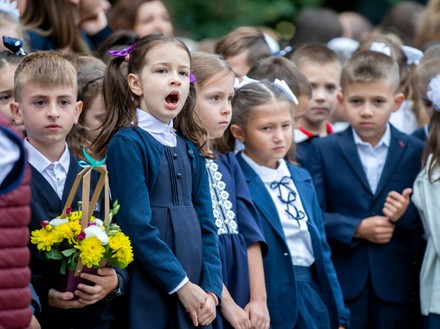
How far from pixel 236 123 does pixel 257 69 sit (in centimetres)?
75

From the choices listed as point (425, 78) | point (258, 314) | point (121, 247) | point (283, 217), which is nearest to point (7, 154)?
point (121, 247)

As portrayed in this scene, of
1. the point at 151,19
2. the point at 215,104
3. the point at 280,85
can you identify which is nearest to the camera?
the point at 215,104

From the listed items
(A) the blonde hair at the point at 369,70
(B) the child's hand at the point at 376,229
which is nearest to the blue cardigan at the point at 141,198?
(B) the child's hand at the point at 376,229

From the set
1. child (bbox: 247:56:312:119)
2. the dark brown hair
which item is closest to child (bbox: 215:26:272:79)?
child (bbox: 247:56:312:119)

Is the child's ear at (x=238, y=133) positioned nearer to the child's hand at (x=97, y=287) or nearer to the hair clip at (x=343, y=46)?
the child's hand at (x=97, y=287)

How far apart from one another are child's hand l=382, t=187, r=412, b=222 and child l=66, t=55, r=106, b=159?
2031 millimetres

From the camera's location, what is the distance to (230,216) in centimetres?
539

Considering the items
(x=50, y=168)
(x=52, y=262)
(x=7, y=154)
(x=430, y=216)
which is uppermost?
(x=7, y=154)

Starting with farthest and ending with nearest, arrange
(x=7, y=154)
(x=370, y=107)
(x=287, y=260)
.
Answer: (x=370, y=107) < (x=287, y=260) < (x=7, y=154)

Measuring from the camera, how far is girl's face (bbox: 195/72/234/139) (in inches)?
215

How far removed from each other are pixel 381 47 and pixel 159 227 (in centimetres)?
335

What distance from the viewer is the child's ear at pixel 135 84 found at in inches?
194

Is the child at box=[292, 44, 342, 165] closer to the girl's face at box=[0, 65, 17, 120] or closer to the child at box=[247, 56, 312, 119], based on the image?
the child at box=[247, 56, 312, 119]

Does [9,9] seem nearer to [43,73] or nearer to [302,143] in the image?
[43,73]
